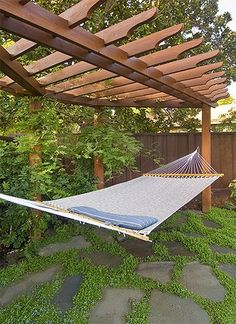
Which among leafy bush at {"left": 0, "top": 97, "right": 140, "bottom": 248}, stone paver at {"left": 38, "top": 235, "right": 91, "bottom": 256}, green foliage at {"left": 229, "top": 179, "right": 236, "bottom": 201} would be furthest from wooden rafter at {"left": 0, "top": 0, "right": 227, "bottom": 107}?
green foliage at {"left": 229, "top": 179, "right": 236, "bottom": 201}

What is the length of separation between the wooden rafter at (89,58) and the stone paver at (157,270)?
1730 millimetres

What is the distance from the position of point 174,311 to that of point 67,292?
84 cm

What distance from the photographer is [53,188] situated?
3.14 m

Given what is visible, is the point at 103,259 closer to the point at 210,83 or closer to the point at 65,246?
the point at 65,246

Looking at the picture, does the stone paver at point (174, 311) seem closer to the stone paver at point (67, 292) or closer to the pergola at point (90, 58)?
the stone paver at point (67, 292)

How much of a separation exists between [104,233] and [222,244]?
1.36m

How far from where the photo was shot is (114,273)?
8.30 ft

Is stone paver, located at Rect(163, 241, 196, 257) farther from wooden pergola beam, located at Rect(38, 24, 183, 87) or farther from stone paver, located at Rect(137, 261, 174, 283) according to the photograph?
wooden pergola beam, located at Rect(38, 24, 183, 87)

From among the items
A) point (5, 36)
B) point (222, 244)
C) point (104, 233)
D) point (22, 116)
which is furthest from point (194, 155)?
point (5, 36)

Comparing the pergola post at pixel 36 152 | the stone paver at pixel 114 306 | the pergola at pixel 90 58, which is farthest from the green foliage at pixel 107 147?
the stone paver at pixel 114 306

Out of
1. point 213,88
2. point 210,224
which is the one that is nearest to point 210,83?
point 213,88

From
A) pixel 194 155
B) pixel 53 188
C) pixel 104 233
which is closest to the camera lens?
pixel 53 188

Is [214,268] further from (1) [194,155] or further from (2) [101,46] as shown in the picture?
(2) [101,46]

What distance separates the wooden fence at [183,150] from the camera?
501cm
